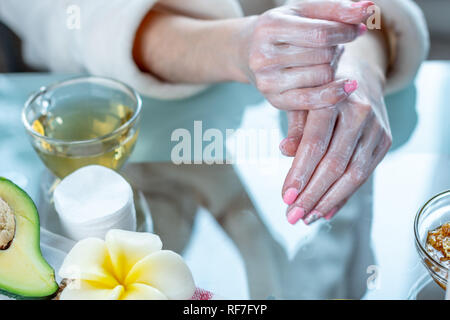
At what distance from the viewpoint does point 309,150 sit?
0.42 m

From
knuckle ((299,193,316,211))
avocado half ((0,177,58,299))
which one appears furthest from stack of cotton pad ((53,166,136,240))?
knuckle ((299,193,316,211))

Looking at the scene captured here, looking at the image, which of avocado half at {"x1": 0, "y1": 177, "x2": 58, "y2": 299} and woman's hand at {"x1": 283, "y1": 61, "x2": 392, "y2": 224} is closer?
avocado half at {"x1": 0, "y1": 177, "x2": 58, "y2": 299}

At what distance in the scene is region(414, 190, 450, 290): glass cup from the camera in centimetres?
32

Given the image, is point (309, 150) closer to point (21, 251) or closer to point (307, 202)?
point (307, 202)

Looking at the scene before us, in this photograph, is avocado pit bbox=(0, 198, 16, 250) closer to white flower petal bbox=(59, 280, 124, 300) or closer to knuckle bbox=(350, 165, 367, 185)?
white flower petal bbox=(59, 280, 124, 300)

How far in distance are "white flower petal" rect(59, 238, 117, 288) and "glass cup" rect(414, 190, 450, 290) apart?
188 millimetres

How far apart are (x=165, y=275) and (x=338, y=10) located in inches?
9.7

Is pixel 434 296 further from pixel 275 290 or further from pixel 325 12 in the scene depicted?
pixel 325 12

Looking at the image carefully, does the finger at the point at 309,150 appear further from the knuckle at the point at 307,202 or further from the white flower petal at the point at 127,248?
the white flower petal at the point at 127,248

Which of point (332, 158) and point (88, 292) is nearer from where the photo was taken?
point (88, 292)

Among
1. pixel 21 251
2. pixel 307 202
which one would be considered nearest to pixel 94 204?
pixel 21 251

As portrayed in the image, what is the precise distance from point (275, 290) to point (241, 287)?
2 cm

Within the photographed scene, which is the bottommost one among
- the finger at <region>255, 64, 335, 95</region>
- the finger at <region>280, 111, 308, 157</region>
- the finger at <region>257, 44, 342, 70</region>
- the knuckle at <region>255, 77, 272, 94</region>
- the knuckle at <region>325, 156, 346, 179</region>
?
the knuckle at <region>325, 156, 346, 179</region>
